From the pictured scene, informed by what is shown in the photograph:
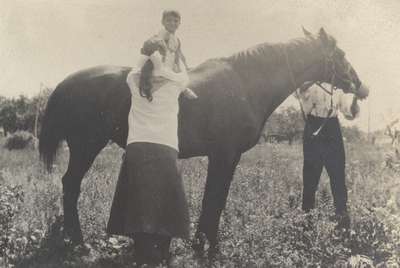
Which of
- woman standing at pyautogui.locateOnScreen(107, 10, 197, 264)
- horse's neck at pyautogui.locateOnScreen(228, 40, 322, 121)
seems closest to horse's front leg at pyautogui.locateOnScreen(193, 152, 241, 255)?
horse's neck at pyautogui.locateOnScreen(228, 40, 322, 121)

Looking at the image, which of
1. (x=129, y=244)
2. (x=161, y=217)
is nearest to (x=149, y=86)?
(x=161, y=217)

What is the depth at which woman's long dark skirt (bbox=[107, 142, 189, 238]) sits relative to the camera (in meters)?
3.24

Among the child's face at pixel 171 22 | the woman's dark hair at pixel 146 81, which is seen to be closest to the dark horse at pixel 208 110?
the child's face at pixel 171 22

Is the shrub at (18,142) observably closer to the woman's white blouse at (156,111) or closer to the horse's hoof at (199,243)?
the horse's hoof at (199,243)

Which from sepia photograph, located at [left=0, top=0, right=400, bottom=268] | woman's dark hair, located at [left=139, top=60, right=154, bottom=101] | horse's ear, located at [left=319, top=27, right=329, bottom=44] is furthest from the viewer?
horse's ear, located at [left=319, top=27, right=329, bottom=44]

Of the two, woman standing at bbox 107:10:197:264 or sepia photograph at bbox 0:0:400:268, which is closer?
woman standing at bbox 107:10:197:264

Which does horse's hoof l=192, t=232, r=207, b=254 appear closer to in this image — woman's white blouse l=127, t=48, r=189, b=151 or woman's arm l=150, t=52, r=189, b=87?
woman's white blouse l=127, t=48, r=189, b=151

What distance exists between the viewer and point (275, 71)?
15.1 feet

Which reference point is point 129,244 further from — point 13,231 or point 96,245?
point 13,231

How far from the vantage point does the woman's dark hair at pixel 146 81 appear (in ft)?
10.4

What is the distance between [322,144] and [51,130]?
113 inches

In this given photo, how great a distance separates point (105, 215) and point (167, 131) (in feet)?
5.40

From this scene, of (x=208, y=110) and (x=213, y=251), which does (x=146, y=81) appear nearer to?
(x=208, y=110)

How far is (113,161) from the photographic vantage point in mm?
6355
